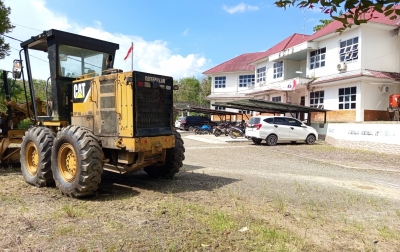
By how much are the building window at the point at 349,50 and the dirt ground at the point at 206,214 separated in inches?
617

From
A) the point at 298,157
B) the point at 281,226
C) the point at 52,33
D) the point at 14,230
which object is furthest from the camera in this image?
the point at 298,157

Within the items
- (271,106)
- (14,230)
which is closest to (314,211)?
(14,230)

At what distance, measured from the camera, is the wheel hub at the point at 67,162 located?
19.4 ft

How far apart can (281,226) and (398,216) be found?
7.09 ft

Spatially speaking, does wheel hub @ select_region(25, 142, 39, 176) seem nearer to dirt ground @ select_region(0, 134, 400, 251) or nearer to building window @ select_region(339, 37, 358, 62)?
dirt ground @ select_region(0, 134, 400, 251)

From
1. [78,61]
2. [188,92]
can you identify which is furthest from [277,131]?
[188,92]

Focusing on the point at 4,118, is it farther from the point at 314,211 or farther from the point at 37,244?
the point at 314,211

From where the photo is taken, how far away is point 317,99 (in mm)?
25156

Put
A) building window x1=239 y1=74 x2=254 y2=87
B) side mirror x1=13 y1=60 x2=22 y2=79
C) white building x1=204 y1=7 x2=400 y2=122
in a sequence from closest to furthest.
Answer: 1. side mirror x1=13 y1=60 x2=22 y2=79
2. white building x1=204 y1=7 x2=400 y2=122
3. building window x1=239 y1=74 x2=254 y2=87

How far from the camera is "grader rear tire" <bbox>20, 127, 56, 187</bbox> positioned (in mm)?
6320

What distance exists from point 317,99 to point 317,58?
10.6ft

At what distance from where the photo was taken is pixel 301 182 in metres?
7.69

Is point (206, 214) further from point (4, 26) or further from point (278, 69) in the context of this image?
point (278, 69)

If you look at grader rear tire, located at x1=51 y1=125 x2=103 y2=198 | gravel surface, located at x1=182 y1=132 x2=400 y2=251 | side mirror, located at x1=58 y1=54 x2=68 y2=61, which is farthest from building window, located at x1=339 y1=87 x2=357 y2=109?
grader rear tire, located at x1=51 y1=125 x2=103 y2=198
